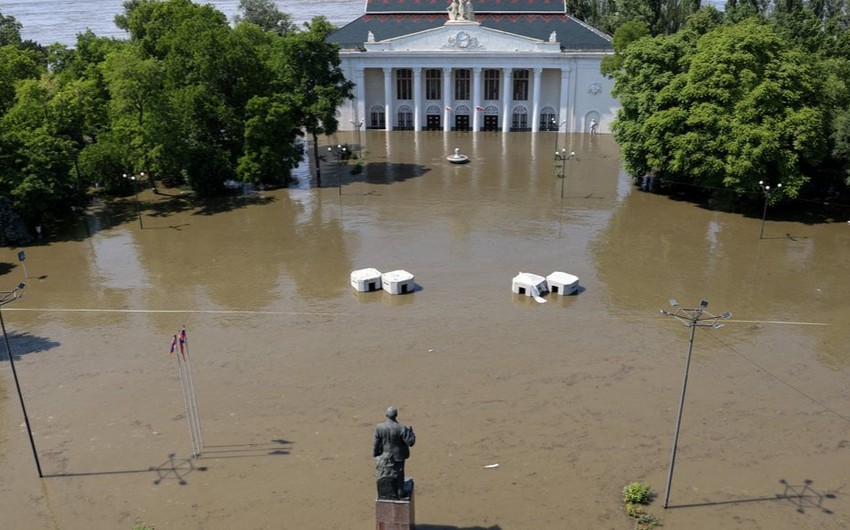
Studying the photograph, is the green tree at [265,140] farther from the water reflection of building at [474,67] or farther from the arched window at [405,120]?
the arched window at [405,120]

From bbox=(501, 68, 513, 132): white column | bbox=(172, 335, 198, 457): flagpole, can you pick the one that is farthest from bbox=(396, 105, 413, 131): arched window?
bbox=(172, 335, 198, 457): flagpole

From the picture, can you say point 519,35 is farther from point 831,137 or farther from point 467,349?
point 467,349

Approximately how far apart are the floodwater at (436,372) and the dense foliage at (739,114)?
3.52 m

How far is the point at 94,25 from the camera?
14112 cm

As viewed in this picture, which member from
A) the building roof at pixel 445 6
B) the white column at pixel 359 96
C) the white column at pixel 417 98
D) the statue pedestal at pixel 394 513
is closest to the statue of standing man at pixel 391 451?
the statue pedestal at pixel 394 513

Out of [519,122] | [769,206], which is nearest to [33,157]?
[769,206]

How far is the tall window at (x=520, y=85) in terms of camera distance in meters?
69.8

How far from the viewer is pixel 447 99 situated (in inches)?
2744

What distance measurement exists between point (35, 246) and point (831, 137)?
44.5 meters

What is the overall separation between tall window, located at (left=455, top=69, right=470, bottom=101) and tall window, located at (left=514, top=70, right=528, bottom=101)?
5.06 metres

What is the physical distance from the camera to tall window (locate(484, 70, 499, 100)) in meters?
70.5

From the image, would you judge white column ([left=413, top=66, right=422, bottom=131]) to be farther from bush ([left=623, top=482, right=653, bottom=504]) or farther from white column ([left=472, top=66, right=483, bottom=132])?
bush ([left=623, top=482, right=653, bottom=504])

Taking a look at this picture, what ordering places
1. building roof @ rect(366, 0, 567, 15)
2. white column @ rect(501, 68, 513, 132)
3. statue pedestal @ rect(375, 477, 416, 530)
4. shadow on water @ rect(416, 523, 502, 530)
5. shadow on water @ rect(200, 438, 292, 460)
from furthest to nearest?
building roof @ rect(366, 0, 567, 15) < white column @ rect(501, 68, 513, 132) < shadow on water @ rect(200, 438, 292, 460) < shadow on water @ rect(416, 523, 502, 530) < statue pedestal @ rect(375, 477, 416, 530)

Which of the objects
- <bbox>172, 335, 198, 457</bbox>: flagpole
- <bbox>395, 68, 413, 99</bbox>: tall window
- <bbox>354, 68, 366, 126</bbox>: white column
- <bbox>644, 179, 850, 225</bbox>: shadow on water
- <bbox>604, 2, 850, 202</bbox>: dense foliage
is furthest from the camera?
<bbox>395, 68, 413, 99</bbox>: tall window
